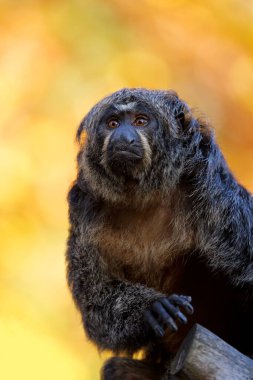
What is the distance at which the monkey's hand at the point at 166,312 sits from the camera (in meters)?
3.70

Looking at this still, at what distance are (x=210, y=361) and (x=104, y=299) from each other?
102cm

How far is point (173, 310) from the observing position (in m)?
3.74

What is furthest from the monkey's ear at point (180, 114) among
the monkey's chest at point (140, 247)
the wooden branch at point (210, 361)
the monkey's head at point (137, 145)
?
the wooden branch at point (210, 361)

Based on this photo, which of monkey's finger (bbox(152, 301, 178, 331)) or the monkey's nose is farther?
the monkey's nose

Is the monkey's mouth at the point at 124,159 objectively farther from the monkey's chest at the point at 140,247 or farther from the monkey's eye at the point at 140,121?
the monkey's chest at the point at 140,247

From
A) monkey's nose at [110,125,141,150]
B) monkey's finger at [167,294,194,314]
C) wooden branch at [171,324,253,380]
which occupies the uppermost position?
monkey's nose at [110,125,141,150]

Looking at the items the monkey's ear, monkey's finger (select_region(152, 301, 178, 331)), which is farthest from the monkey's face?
monkey's finger (select_region(152, 301, 178, 331))

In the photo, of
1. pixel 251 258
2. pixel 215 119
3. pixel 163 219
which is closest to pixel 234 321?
pixel 251 258

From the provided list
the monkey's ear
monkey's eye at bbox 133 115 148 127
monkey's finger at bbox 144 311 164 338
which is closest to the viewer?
monkey's finger at bbox 144 311 164 338

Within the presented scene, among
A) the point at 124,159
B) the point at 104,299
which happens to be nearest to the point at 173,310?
the point at 104,299

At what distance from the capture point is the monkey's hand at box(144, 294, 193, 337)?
12.1 ft

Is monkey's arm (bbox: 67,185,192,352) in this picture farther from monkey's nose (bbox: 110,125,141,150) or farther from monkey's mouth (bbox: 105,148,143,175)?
monkey's nose (bbox: 110,125,141,150)

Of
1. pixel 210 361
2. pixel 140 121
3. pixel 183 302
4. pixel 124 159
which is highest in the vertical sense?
pixel 140 121

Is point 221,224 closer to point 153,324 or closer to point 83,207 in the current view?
point 153,324
